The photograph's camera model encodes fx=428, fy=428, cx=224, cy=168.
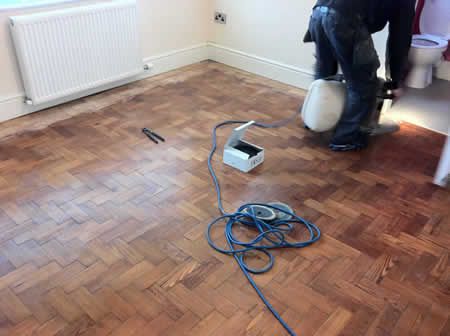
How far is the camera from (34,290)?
1759mm

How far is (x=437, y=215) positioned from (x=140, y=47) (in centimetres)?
265

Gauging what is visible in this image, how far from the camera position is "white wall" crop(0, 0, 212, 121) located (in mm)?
2953

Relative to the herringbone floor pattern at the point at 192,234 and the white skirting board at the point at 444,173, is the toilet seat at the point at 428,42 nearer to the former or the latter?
the herringbone floor pattern at the point at 192,234

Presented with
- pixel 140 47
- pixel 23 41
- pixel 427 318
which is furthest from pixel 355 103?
pixel 23 41

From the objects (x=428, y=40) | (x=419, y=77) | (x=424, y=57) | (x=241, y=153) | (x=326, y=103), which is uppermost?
(x=428, y=40)

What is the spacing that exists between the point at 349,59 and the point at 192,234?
1.44 m

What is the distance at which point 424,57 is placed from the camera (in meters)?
3.41

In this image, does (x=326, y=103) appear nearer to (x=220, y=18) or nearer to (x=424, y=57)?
(x=424, y=57)

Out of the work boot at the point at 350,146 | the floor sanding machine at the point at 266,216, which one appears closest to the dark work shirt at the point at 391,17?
the floor sanding machine at the point at 266,216

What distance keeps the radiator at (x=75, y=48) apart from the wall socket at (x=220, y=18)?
1.00 metres

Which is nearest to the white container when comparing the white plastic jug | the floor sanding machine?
the floor sanding machine

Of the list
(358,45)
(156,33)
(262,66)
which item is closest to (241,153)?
(358,45)

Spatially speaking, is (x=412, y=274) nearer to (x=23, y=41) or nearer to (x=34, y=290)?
(x=34, y=290)

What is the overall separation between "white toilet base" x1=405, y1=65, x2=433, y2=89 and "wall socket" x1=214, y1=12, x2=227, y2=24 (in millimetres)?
1788
